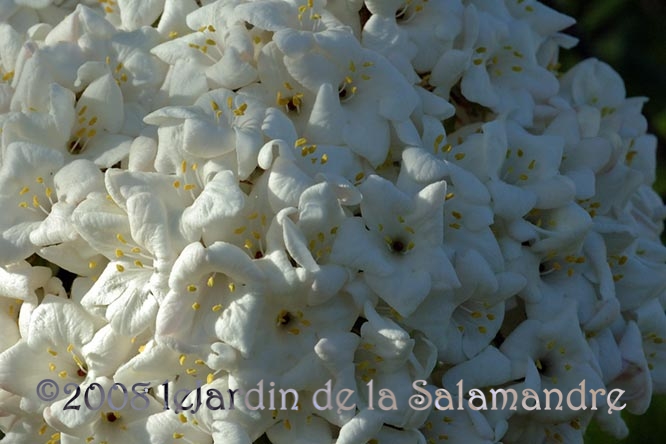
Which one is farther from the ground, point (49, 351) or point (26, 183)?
point (26, 183)

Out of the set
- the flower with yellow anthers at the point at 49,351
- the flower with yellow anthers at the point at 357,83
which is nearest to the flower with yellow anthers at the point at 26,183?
the flower with yellow anthers at the point at 49,351

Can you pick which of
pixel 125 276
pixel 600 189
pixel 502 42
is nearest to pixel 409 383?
pixel 125 276

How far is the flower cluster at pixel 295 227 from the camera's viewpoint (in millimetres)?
1424

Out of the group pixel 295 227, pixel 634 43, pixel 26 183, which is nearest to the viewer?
pixel 295 227

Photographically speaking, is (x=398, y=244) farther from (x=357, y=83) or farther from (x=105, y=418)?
(x=105, y=418)

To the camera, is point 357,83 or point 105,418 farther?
point 357,83

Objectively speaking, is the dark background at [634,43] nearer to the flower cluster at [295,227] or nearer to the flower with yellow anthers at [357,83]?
the flower cluster at [295,227]

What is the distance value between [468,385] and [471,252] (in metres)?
0.19

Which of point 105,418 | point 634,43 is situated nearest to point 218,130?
point 105,418

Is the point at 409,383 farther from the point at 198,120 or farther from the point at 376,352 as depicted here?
the point at 198,120

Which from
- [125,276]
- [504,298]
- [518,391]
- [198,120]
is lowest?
[518,391]

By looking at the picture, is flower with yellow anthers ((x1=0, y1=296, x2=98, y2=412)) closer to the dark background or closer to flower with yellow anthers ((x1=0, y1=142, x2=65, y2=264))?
flower with yellow anthers ((x1=0, y1=142, x2=65, y2=264))

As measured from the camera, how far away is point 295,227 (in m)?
1.41

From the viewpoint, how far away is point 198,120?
1.46 meters
